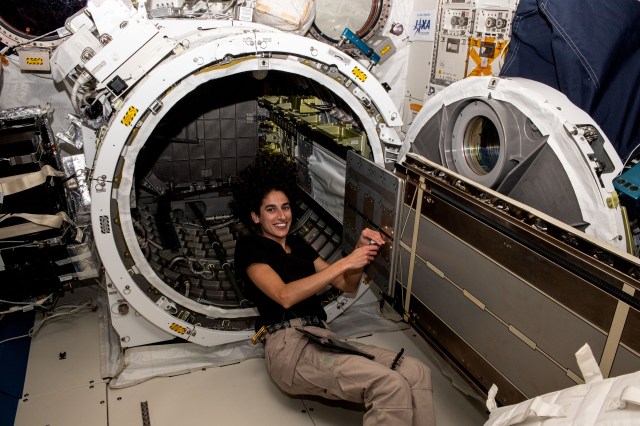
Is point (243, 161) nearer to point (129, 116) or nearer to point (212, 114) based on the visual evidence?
point (212, 114)

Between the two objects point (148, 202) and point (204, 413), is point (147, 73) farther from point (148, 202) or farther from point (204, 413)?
point (148, 202)

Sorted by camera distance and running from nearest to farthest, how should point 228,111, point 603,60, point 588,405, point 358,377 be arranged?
point 588,405 → point 603,60 → point 358,377 → point 228,111

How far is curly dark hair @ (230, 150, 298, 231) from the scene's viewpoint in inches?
118

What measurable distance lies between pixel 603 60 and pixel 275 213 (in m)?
1.82

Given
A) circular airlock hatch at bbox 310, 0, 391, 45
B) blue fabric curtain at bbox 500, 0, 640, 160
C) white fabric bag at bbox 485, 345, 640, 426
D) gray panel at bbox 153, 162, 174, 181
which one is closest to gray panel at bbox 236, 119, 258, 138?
gray panel at bbox 153, 162, 174, 181

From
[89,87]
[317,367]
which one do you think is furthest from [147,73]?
[317,367]

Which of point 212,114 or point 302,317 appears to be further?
point 212,114

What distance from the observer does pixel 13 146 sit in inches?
128

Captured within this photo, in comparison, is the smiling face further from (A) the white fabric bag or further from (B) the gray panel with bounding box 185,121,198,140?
(B) the gray panel with bounding box 185,121,198,140

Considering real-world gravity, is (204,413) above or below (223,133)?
below

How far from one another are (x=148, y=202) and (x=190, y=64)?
2.58 meters

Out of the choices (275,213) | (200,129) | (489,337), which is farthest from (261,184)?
(200,129)

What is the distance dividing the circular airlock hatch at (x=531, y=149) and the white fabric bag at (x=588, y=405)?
0.55 meters

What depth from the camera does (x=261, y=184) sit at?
2988mm
